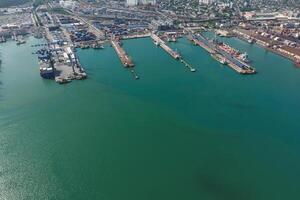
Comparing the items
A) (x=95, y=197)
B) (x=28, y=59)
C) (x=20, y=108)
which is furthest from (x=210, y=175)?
(x=28, y=59)

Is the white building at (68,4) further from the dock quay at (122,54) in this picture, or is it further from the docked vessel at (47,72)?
the docked vessel at (47,72)

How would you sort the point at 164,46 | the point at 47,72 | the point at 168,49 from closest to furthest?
the point at 47,72 → the point at 168,49 → the point at 164,46

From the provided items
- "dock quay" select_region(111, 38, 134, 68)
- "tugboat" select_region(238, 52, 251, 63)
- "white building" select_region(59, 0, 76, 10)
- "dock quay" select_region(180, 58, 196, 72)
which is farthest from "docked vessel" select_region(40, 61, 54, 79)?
"white building" select_region(59, 0, 76, 10)

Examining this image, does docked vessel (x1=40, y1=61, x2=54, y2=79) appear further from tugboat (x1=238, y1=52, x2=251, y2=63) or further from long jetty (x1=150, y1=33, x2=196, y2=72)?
tugboat (x1=238, y1=52, x2=251, y2=63)

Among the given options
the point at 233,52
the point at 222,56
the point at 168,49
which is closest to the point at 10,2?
the point at 168,49

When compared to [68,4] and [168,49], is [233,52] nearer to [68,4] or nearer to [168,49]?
[168,49]

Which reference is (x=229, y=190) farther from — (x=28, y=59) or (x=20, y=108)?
(x=28, y=59)
